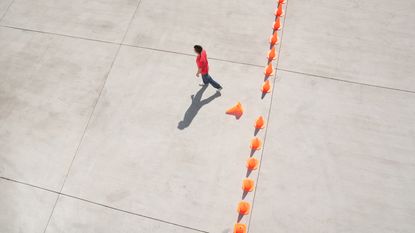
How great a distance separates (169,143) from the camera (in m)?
6.11

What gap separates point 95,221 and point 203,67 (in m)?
3.34

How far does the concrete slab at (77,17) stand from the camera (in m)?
7.82

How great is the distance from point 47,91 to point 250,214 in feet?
16.7

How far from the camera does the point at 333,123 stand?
6.00 m

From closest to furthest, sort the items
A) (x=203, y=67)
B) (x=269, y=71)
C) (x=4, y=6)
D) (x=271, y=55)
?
(x=203, y=67)
(x=269, y=71)
(x=271, y=55)
(x=4, y=6)

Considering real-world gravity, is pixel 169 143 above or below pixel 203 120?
below

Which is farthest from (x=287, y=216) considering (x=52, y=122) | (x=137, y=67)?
(x=52, y=122)

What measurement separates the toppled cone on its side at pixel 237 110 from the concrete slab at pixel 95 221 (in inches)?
90.6

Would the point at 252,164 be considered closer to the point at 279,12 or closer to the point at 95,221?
the point at 95,221

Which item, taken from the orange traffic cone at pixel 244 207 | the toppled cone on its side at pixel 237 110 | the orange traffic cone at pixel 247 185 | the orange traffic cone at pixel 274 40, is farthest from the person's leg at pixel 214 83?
the orange traffic cone at pixel 244 207

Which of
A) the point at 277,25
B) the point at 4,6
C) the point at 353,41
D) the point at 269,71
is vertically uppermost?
the point at 353,41

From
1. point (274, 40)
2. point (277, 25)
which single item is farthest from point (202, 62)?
point (277, 25)

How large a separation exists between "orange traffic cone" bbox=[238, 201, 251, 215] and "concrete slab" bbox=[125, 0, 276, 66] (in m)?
3.03

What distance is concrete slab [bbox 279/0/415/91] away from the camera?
21.3ft
